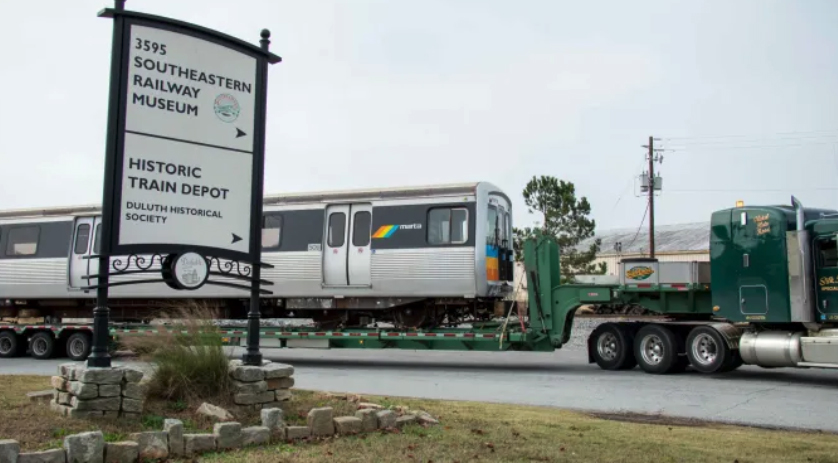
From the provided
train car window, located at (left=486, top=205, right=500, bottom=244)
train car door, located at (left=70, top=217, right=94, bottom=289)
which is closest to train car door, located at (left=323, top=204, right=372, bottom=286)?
train car window, located at (left=486, top=205, right=500, bottom=244)

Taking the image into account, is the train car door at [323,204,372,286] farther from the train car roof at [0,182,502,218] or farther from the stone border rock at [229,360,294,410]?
the stone border rock at [229,360,294,410]

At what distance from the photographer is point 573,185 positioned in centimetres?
3881

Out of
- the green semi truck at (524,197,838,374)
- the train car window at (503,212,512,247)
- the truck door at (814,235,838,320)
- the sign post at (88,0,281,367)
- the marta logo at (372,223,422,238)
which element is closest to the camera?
the sign post at (88,0,281,367)

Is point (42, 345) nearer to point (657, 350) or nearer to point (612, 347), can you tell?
point (612, 347)

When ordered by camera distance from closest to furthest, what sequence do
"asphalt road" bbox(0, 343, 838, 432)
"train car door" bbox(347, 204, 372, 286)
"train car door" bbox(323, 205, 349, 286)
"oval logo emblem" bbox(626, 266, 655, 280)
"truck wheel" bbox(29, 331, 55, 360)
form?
"asphalt road" bbox(0, 343, 838, 432) → "oval logo emblem" bbox(626, 266, 655, 280) → "train car door" bbox(347, 204, 372, 286) → "train car door" bbox(323, 205, 349, 286) → "truck wheel" bbox(29, 331, 55, 360)

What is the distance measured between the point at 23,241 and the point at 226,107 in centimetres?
1475

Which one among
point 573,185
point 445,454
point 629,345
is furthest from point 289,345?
point 573,185

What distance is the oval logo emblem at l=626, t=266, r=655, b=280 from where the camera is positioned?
16141 mm

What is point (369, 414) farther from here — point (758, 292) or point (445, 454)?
point (758, 292)

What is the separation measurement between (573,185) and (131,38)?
32.4 m

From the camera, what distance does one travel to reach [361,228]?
17.8m

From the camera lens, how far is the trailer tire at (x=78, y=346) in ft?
66.3

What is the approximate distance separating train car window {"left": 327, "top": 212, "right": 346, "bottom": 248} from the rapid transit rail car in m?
0.02

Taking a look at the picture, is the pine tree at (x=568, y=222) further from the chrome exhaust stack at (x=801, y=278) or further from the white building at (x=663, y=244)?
the chrome exhaust stack at (x=801, y=278)
